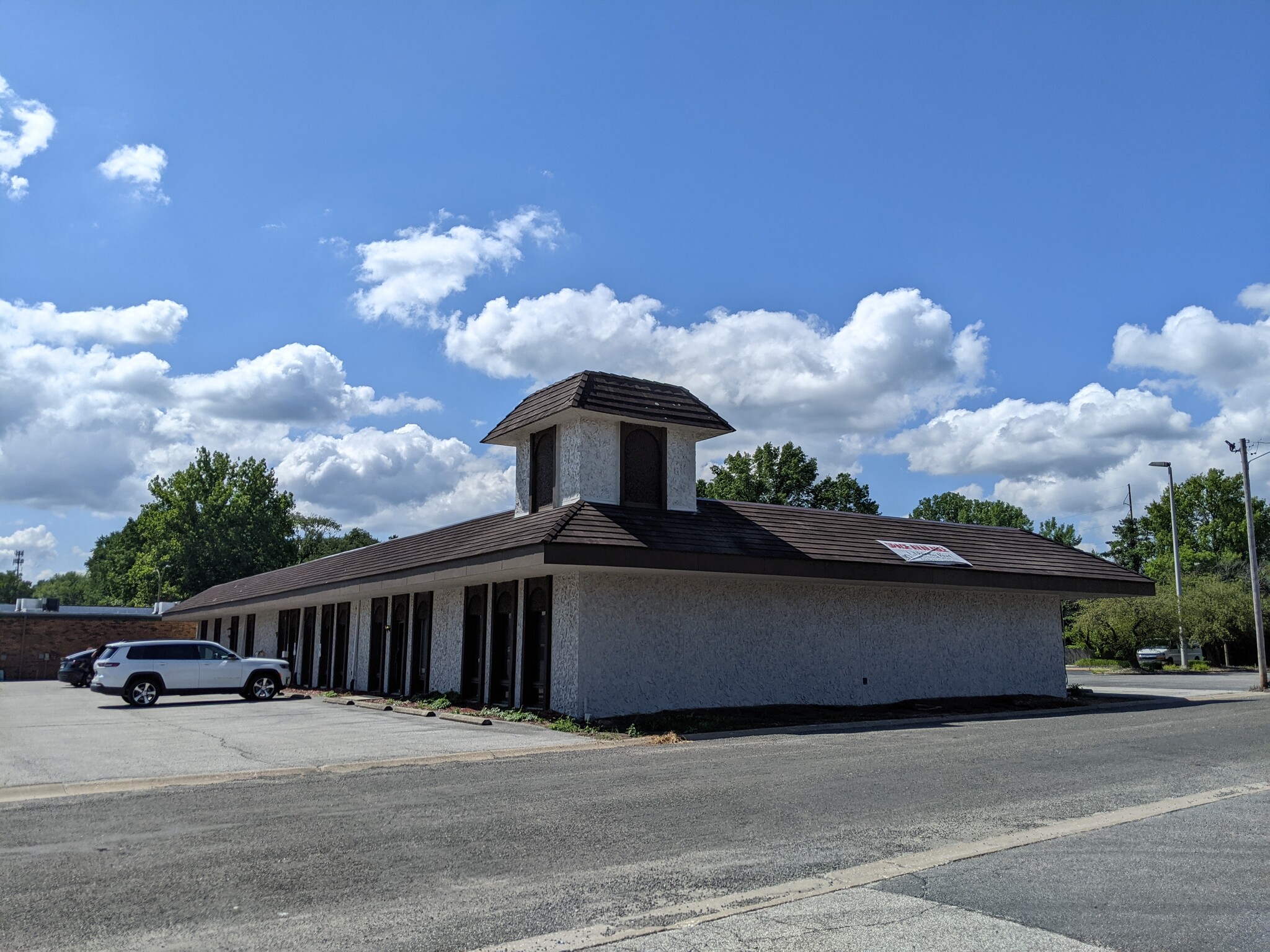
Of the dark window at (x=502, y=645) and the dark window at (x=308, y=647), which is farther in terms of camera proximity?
the dark window at (x=308, y=647)

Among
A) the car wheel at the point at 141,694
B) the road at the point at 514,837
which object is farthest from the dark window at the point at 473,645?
the road at the point at 514,837

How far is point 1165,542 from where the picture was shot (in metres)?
77.4

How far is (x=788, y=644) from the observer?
2155cm

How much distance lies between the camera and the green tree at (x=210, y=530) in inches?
2953

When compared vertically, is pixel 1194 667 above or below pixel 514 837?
below

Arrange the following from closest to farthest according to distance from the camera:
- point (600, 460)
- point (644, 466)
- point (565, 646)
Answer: point (565, 646), point (600, 460), point (644, 466)

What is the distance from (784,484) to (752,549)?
43.2 m

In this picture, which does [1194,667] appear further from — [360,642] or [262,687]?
[262,687]

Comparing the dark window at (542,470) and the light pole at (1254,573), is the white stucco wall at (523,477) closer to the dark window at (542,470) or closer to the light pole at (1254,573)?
the dark window at (542,470)

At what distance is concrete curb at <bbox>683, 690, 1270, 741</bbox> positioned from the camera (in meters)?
17.0

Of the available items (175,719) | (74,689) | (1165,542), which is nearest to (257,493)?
(74,689)

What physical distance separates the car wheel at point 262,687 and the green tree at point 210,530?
53.9 m

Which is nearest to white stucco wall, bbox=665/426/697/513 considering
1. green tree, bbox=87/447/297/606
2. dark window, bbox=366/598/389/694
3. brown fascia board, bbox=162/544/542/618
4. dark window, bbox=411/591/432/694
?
brown fascia board, bbox=162/544/542/618

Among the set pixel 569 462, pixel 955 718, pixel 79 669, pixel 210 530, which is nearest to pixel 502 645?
pixel 569 462
